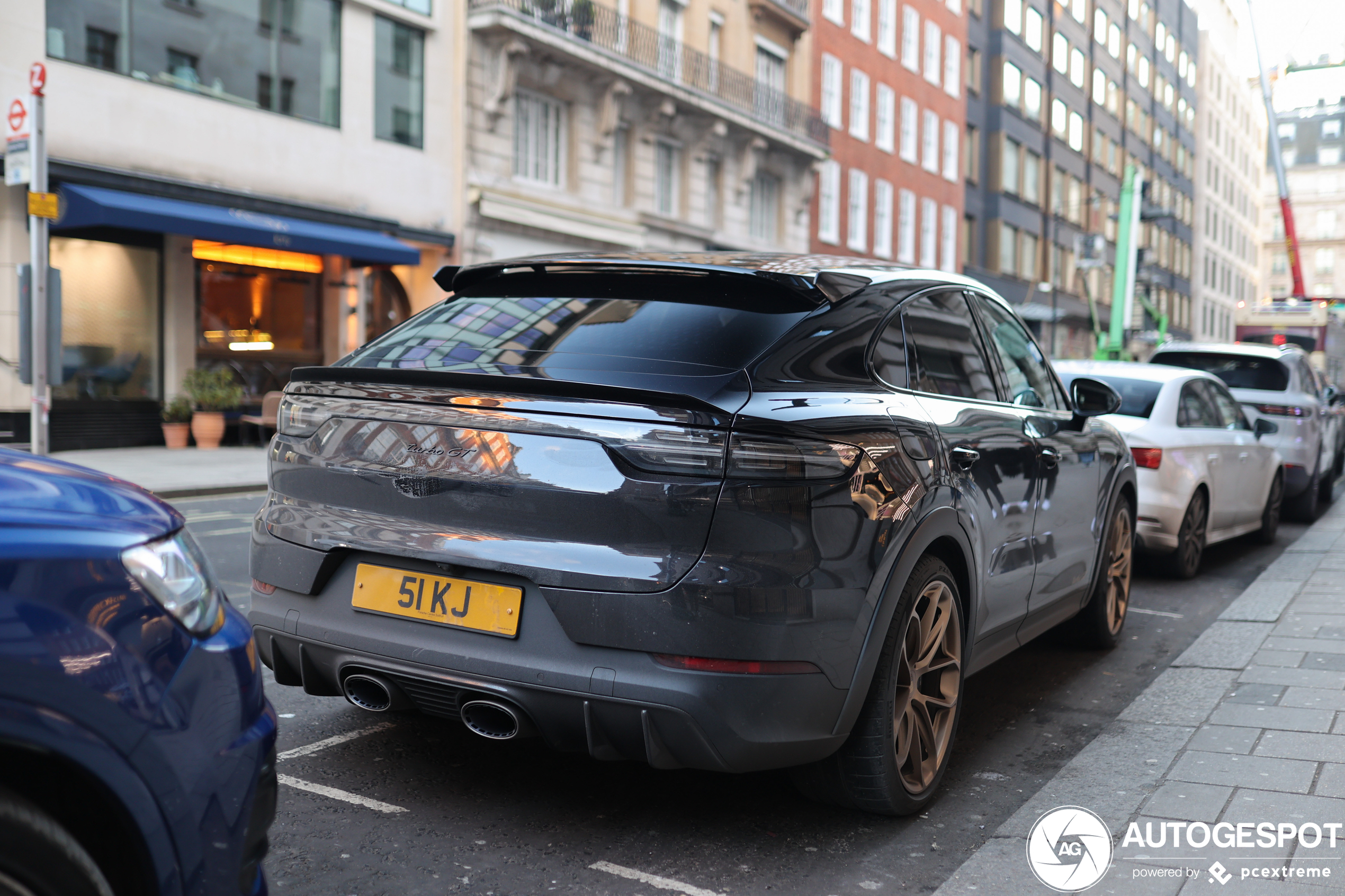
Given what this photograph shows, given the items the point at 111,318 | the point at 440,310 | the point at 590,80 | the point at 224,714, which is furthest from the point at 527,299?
the point at 590,80

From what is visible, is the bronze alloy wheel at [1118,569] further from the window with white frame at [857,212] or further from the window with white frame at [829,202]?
the window with white frame at [857,212]

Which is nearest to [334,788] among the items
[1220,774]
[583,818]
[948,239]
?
[583,818]

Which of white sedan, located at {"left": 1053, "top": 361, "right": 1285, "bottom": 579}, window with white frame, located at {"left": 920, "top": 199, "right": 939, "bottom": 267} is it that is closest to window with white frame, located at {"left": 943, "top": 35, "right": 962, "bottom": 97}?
window with white frame, located at {"left": 920, "top": 199, "right": 939, "bottom": 267}

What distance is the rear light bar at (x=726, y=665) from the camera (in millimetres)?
2838

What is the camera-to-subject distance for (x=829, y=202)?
109 feet

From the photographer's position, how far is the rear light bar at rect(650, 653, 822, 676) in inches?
112

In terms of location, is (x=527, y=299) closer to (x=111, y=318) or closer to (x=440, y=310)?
(x=440, y=310)

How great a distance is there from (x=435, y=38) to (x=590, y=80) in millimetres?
3856

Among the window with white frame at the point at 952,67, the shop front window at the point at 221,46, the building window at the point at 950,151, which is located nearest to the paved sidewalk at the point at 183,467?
the shop front window at the point at 221,46

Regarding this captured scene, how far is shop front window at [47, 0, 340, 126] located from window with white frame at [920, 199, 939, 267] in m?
24.1

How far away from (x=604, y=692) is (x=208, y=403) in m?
14.9

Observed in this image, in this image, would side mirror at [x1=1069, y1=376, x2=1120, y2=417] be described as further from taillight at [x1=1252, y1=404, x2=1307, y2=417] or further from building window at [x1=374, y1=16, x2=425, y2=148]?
building window at [x1=374, y1=16, x2=425, y2=148]

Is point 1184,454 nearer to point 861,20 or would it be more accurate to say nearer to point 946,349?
point 946,349

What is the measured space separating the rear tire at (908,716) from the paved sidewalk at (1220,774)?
11.2 inches
